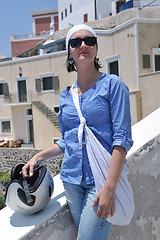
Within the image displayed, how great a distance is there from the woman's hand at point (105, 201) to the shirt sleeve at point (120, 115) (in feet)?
0.77

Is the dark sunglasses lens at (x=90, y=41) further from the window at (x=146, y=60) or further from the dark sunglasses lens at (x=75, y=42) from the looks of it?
the window at (x=146, y=60)

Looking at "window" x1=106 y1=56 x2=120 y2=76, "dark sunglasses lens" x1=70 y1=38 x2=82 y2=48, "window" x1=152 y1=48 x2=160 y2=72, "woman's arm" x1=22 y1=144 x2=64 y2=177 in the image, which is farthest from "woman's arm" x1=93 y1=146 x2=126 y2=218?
"window" x1=106 y1=56 x2=120 y2=76

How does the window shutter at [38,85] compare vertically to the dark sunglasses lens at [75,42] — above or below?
above

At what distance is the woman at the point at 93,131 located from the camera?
1439 mm

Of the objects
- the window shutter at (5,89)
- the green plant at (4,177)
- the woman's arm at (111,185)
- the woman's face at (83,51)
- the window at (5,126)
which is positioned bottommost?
the green plant at (4,177)

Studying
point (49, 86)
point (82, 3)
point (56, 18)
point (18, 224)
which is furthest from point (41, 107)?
point (56, 18)

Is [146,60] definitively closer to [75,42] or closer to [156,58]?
[156,58]

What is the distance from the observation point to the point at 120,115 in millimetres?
1459

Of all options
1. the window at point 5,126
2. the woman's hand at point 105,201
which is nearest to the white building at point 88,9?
the window at point 5,126

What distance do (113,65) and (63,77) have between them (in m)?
4.60

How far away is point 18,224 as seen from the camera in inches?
70.0

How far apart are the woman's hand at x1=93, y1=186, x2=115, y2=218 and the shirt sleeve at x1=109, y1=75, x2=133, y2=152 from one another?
235mm

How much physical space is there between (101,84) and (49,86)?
1873 centimetres

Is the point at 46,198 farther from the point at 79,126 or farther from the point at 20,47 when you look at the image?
the point at 20,47
